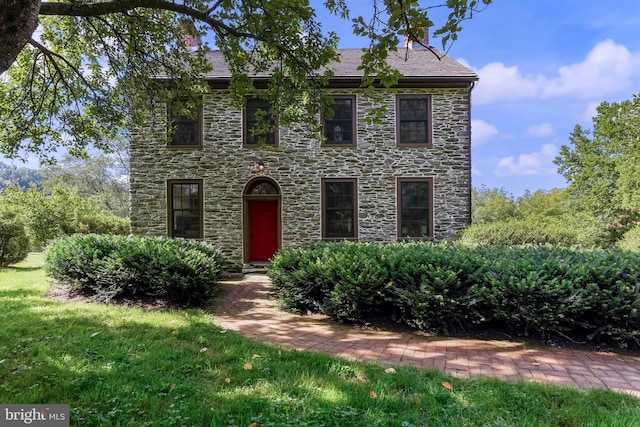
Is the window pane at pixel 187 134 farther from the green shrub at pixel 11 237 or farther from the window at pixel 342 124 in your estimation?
the green shrub at pixel 11 237

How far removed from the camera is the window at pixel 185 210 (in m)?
10.2

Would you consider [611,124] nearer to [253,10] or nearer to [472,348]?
[472,348]

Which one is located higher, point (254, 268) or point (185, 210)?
point (185, 210)

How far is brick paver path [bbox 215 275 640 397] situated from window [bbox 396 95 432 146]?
7.04 metres

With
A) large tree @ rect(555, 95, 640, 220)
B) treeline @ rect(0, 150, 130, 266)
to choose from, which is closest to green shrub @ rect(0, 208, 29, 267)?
treeline @ rect(0, 150, 130, 266)

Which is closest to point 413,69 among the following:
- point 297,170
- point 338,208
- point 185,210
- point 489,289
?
point 297,170

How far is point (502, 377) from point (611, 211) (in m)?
9.44

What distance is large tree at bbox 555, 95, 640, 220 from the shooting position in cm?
877

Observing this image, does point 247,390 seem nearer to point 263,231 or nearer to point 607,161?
point 263,231

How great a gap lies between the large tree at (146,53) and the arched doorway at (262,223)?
4.05 meters

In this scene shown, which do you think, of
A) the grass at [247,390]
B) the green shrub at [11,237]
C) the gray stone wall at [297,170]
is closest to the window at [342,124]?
the gray stone wall at [297,170]

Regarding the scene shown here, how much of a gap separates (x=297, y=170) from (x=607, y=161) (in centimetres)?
1079

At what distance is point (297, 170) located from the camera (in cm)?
1012

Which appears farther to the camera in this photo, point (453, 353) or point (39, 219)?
point (39, 219)
